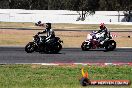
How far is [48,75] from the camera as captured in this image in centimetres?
1481

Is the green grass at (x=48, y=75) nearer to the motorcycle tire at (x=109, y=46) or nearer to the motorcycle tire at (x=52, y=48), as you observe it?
the motorcycle tire at (x=52, y=48)

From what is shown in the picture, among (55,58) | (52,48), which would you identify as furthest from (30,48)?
(55,58)

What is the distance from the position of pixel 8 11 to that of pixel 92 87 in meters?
73.8

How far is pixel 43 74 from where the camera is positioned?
15.1 m

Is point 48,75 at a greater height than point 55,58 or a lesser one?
greater

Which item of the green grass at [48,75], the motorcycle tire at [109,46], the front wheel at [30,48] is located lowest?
the motorcycle tire at [109,46]

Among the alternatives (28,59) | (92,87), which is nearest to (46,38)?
(28,59)

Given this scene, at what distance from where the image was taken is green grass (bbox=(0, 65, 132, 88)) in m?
12.6

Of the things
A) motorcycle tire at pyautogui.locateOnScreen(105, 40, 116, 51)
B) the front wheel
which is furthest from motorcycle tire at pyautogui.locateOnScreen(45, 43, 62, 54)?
motorcycle tire at pyautogui.locateOnScreen(105, 40, 116, 51)

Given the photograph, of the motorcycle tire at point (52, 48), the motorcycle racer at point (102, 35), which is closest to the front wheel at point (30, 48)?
the motorcycle tire at point (52, 48)

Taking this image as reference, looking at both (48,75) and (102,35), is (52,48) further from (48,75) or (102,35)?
(48,75)

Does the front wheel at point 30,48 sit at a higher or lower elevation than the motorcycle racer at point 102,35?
lower

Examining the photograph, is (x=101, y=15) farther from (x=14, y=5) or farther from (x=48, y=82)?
(x=48, y=82)

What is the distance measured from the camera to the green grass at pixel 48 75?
41.3 feet
